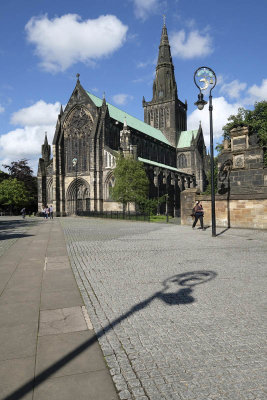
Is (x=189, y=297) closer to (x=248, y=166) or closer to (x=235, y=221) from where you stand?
(x=235, y=221)

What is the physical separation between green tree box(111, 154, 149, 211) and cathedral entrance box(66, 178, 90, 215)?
8.77m

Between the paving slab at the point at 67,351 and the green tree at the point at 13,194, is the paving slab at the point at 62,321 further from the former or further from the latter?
→ the green tree at the point at 13,194

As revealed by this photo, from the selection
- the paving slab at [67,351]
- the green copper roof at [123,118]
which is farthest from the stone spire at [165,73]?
the paving slab at [67,351]

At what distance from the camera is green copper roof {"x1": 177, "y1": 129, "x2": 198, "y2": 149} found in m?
66.0

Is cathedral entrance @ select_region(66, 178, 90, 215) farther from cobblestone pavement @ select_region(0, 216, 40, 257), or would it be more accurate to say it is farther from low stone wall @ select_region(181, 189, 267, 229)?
low stone wall @ select_region(181, 189, 267, 229)

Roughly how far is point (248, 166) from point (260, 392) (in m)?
15.2

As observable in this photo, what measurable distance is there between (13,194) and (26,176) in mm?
8306

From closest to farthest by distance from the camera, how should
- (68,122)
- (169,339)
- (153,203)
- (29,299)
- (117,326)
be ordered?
(169,339), (117,326), (29,299), (153,203), (68,122)

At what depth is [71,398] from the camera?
6.53ft

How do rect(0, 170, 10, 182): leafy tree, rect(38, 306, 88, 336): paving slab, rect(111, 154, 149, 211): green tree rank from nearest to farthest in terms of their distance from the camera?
1. rect(38, 306, 88, 336): paving slab
2. rect(111, 154, 149, 211): green tree
3. rect(0, 170, 10, 182): leafy tree

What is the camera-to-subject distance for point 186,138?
67.4 metres

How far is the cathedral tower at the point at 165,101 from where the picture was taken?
64.2m

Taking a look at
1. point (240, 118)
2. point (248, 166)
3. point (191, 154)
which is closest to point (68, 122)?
point (240, 118)

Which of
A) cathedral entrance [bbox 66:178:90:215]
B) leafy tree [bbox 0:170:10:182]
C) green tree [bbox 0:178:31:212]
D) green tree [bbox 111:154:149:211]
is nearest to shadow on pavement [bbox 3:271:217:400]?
green tree [bbox 111:154:149:211]
